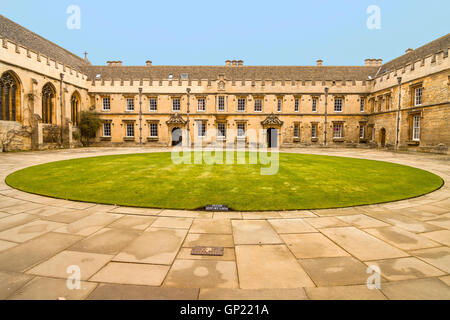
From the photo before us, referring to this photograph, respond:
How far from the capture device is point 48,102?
2580 cm

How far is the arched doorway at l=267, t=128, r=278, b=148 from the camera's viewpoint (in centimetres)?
3234

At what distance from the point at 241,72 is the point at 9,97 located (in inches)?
1038

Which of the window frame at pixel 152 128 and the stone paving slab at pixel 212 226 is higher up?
the window frame at pixel 152 128

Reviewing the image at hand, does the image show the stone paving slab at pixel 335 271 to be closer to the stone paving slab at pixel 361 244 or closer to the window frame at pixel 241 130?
the stone paving slab at pixel 361 244

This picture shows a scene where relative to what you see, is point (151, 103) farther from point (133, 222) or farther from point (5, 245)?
point (5, 245)

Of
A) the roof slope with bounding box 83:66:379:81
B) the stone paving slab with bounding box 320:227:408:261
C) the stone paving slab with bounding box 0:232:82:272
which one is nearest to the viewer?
→ the stone paving slab with bounding box 0:232:82:272

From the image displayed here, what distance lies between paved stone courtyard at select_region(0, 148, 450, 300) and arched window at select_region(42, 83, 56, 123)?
24.8 metres

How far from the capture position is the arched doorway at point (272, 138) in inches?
1273

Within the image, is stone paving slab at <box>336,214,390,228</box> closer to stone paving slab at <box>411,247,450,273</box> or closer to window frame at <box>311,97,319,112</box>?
stone paving slab at <box>411,247,450,273</box>

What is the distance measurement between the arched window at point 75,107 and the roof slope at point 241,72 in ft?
17.8

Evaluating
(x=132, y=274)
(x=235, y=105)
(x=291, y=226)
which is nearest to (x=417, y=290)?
(x=291, y=226)

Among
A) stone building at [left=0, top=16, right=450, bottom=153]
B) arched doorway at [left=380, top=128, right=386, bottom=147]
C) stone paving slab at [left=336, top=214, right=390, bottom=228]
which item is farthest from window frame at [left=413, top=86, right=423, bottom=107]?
stone paving slab at [left=336, top=214, right=390, bottom=228]

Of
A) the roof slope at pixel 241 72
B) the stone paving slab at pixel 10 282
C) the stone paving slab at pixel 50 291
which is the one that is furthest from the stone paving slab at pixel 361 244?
the roof slope at pixel 241 72

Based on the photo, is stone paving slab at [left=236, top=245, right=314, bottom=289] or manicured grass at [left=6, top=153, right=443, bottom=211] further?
manicured grass at [left=6, top=153, right=443, bottom=211]
